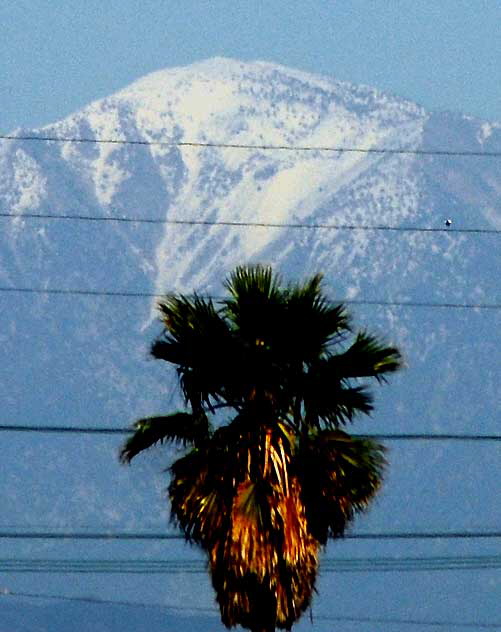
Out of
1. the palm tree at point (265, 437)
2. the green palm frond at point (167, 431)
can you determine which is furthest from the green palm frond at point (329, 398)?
the green palm frond at point (167, 431)

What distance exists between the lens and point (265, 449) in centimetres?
4703

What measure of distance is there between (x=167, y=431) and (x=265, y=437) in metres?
1.90

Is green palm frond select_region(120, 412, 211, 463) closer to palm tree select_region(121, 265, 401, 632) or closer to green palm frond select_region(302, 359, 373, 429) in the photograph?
palm tree select_region(121, 265, 401, 632)

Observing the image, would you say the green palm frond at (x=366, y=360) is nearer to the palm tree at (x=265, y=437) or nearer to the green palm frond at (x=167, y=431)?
the palm tree at (x=265, y=437)

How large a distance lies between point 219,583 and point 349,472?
316 centimetres

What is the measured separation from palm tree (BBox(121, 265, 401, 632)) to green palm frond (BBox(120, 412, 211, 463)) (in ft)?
0.06

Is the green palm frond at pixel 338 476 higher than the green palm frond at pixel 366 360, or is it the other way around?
the green palm frond at pixel 366 360

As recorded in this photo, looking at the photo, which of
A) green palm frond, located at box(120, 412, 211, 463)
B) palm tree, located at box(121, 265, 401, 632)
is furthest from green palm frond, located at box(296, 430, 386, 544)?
green palm frond, located at box(120, 412, 211, 463)

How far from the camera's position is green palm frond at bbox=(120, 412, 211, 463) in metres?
47.5

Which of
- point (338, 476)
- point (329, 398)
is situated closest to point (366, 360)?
point (329, 398)

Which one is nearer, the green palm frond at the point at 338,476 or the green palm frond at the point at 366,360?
the green palm frond at the point at 338,476

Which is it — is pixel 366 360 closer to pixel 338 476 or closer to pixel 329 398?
pixel 329 398

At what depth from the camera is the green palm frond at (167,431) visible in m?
47.5

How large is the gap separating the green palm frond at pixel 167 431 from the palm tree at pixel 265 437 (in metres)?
0.02
